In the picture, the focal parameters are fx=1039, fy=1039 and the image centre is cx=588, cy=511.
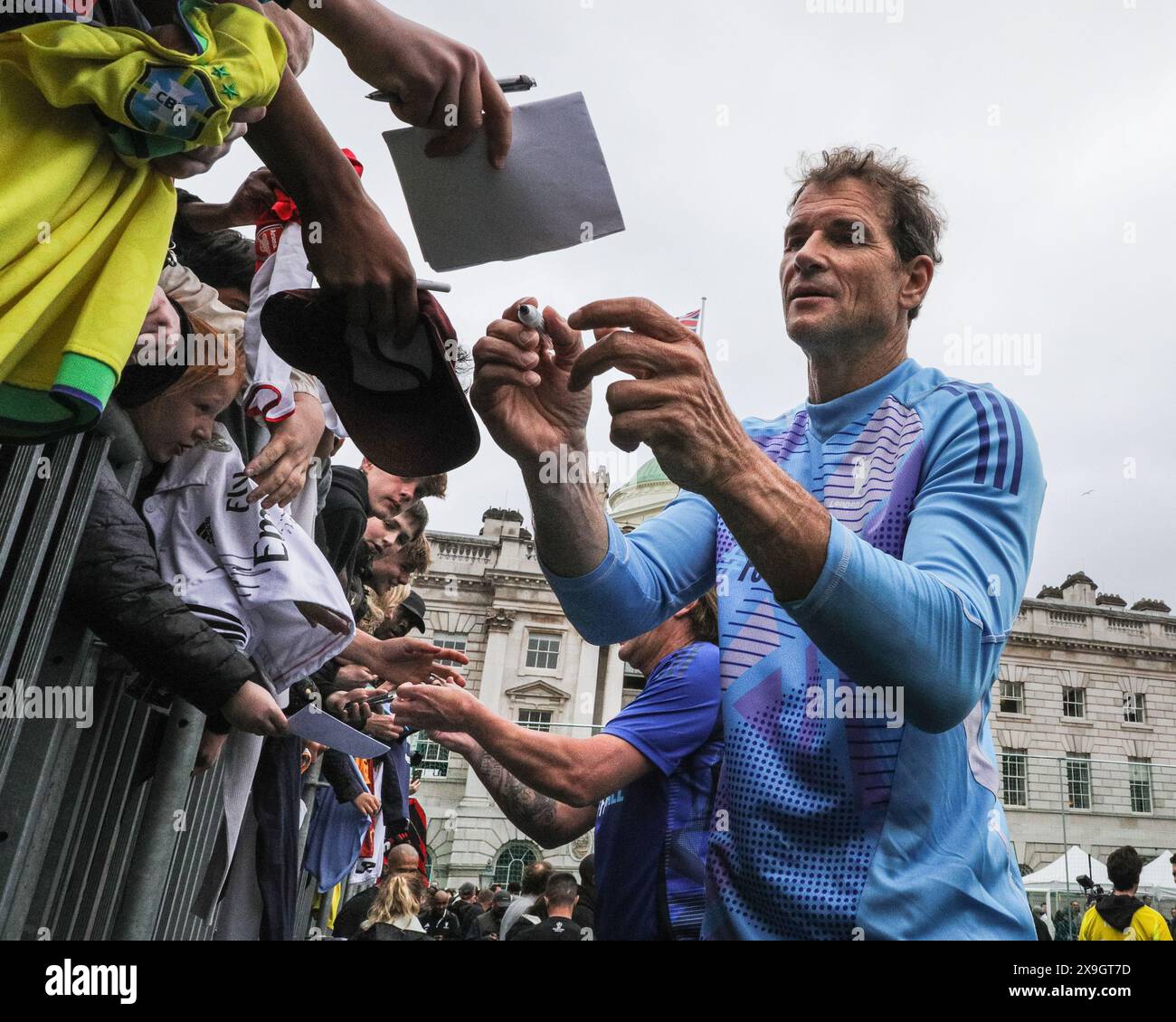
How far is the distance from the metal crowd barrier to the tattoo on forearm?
0.90 meters

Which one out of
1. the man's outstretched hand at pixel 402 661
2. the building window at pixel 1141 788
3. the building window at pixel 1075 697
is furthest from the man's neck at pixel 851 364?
the building window at pixel 1075 697

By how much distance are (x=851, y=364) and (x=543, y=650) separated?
1562 inches

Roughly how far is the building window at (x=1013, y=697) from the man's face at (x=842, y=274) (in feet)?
141

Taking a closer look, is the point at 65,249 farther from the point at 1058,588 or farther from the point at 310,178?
the point at 1058,588

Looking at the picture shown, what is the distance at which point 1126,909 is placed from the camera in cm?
707

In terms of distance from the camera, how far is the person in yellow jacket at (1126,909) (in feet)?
22.7

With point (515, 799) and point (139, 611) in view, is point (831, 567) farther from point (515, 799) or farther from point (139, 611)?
point (515, 799)

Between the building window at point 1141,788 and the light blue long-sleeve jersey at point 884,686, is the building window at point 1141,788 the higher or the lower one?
the higher one

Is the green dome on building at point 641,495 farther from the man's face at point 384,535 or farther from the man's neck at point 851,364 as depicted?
the man's neck at point 851,364

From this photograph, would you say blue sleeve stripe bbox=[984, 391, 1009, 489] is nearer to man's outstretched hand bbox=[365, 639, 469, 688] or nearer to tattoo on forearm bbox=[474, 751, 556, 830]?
tattoo on forearm bbox=[474, 751, 556, 830]

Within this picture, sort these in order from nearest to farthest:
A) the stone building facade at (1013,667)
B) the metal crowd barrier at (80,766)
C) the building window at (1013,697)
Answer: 1. the metal crowd barrier at (80,766)
2. the stone building facade at (1013,667)
3. the building window at (1013,697)

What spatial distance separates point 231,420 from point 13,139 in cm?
245

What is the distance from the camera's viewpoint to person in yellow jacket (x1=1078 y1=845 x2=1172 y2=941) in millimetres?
6926

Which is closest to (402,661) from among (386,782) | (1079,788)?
A: (386,782)
